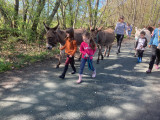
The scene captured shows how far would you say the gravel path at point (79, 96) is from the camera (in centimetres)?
263

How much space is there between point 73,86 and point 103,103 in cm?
120

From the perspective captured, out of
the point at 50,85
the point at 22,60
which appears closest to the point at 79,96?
the point at 50,85

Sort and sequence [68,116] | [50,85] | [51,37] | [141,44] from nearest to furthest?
[68,116] → [50,85] → [51,37] → [141,44]

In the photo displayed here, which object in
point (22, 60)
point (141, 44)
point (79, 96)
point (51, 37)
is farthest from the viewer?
point (141, 44)

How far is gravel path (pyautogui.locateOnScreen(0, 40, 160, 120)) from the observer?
263 centimetres

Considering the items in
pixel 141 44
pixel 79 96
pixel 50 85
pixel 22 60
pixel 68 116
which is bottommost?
pixel 68 116

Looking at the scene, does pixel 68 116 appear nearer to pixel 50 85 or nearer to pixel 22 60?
pixel 50 85

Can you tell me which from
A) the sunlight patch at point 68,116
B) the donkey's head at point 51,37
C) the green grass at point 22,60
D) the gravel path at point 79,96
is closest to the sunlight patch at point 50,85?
the gravel path at point 79,96

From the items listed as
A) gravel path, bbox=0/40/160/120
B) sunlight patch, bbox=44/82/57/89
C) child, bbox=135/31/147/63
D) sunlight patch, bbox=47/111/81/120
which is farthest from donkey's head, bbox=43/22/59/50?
child, bbox=135/31/147/63

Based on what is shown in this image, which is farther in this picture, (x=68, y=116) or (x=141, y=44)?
(x=141, y=44)

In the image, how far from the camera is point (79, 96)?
331cm

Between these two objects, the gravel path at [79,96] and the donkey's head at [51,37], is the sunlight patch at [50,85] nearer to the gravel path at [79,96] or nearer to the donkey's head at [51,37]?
the gravel path at [79,96]

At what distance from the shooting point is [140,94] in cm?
347

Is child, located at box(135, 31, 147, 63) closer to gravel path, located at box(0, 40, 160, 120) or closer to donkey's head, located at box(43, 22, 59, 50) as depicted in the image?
gravel path, located at box(0, 40, 160, 120)
